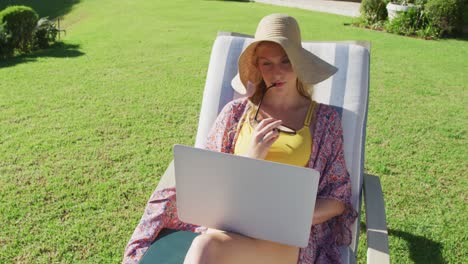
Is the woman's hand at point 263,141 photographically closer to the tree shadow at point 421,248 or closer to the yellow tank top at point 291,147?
the yellow tank top at point 291,147

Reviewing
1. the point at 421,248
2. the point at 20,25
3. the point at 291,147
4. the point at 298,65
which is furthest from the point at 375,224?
the point at 20,25

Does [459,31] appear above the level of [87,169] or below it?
above

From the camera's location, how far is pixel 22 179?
3670 mm

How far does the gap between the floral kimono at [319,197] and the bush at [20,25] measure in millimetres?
6788

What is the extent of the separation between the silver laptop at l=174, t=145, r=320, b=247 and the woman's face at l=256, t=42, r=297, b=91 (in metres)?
0.65

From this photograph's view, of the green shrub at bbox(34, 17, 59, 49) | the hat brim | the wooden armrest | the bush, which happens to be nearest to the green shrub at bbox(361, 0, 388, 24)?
the green shrub at bbox(34, 17, 59, 49)

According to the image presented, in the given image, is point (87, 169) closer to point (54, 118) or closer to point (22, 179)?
point (22, 179)

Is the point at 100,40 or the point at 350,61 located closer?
the point at 350,61

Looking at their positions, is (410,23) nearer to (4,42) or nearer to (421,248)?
(4,42)

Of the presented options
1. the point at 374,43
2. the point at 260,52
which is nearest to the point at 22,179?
the point at 260,52

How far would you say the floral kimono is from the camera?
6.89ft

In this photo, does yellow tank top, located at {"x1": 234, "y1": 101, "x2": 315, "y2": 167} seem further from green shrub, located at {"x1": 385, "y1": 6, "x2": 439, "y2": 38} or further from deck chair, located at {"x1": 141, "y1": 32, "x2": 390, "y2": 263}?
green shrub, located at {"x1": 385, "y1": 6, "x2": 439, "y2": 38}

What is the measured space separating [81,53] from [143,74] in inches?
75.7

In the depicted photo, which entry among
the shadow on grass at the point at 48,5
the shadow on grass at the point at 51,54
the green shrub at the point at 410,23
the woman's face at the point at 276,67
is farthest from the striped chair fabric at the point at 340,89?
the shadow on grass at the point at 48,5
